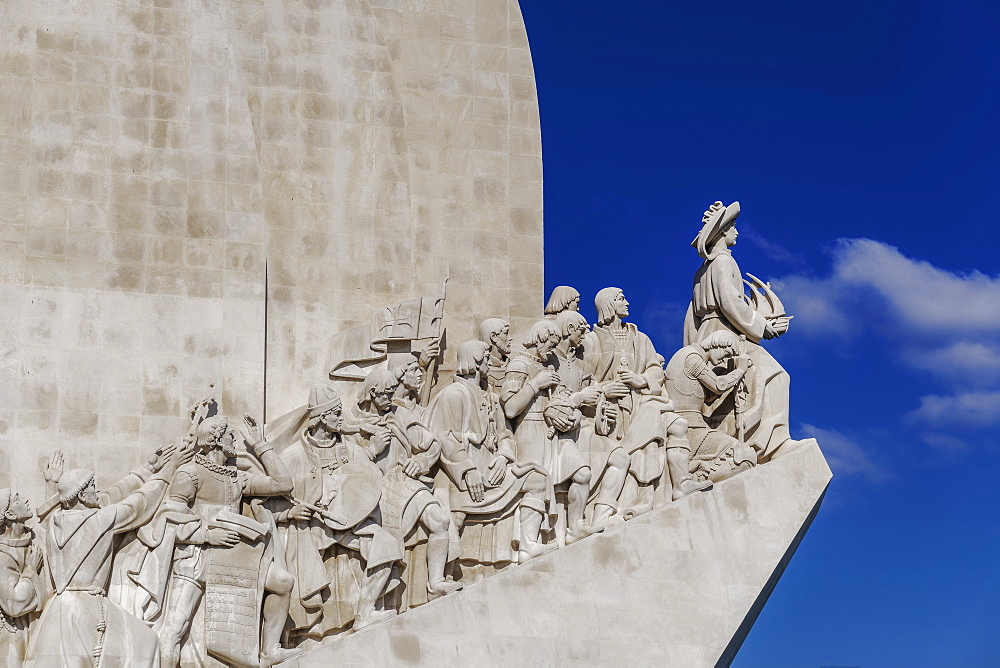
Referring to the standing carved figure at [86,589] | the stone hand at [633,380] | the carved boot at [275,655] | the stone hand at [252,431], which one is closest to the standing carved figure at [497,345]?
the stone hand at [633,380]

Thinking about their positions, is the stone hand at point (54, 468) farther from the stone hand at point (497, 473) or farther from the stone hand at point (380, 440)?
the stone hand at point (497, 473)

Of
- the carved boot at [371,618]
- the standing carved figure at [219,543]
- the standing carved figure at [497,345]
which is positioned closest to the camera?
the standing carved figure at [219,543]

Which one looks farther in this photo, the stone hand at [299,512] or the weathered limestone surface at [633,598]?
the stone hand at [299,512]

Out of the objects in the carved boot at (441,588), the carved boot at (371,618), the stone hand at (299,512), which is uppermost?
the stone hand at (299,512)

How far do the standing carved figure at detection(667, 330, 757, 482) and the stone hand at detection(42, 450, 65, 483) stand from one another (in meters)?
5.25

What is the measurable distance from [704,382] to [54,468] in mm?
5602

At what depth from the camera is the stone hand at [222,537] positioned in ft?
49.8

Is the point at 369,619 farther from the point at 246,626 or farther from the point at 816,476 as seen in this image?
the point at 816,476

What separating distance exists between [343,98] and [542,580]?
5.20 m

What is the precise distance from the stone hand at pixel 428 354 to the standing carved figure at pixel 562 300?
42.0 inches

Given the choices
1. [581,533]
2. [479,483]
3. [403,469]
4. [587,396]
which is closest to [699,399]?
[587,396]

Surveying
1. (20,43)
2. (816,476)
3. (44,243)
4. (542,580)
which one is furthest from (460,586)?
(20,43)

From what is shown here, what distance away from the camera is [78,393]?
1623 centimetres

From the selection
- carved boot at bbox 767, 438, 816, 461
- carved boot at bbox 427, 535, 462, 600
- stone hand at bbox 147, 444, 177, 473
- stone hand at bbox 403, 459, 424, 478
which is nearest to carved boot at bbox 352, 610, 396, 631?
carved boot at bbox 427, 535, 462, 600
